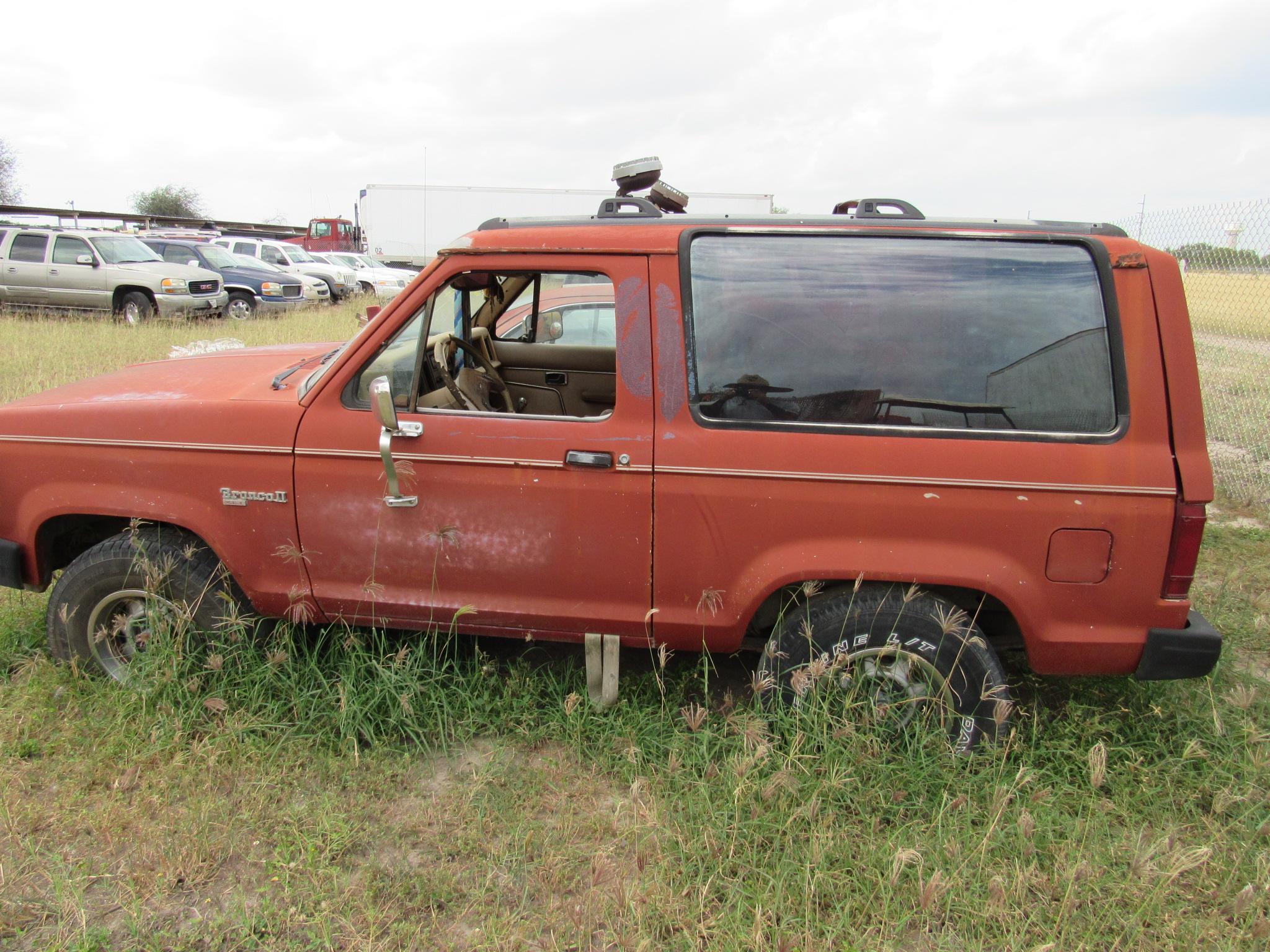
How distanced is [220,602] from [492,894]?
1.64 m

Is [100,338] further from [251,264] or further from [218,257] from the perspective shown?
[251,264]

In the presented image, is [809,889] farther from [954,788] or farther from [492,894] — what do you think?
[492,894]

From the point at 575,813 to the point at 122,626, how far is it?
2.01m

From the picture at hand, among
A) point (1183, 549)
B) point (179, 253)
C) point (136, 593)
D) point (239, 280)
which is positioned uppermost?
point (179, 253)

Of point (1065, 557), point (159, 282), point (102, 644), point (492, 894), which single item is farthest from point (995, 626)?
point (159, 282)

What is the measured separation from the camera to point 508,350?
4.39 metres

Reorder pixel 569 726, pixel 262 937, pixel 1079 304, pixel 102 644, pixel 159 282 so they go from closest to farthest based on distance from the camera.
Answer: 1. pixel 262 937
2. pixel 1079 304
3. pixel 569 726
4. pixel 102 644
5. pixel 159 282

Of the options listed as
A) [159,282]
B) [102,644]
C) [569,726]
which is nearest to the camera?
[569,726]

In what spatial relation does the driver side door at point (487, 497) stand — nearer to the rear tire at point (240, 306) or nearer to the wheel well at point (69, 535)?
the wheel well at point (69, 535)

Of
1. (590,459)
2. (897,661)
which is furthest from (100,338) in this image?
(897,661)

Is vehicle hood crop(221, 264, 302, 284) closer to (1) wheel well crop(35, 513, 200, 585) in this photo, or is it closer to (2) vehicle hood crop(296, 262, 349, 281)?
(2) vehicle hood crop(296, 262, 349, 281)

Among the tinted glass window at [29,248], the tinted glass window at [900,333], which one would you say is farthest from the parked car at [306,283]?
the tinted glass window at [900,333]

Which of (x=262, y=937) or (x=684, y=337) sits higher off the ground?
(x=684, y=337)

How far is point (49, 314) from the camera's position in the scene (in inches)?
555
